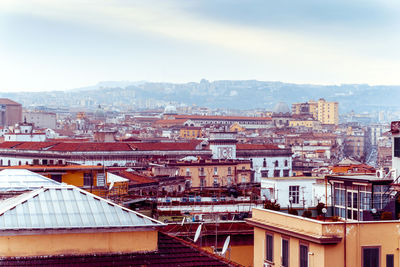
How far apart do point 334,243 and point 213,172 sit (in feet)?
186

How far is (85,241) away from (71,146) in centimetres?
7159

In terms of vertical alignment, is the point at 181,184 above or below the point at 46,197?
below

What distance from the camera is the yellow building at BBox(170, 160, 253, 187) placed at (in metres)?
70.7

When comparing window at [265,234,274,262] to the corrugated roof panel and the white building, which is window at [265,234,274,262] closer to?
the corrugated roof panel

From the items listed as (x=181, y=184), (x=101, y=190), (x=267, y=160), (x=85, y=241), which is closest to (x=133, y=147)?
(x=267, y=160)

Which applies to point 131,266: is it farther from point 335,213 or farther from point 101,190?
point 101,190

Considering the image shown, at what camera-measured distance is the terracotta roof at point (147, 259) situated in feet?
46.1

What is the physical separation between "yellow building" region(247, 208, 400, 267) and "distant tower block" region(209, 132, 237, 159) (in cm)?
7253

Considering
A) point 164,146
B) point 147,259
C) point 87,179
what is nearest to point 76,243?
point 147,259

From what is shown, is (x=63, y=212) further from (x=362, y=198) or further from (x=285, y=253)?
(x=362, y=198)

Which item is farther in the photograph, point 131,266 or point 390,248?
point 390,248

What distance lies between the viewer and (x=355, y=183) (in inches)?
774

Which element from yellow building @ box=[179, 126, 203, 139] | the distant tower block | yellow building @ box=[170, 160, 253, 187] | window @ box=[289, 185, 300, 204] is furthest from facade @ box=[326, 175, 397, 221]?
yellow building @ box=[179, 126, 203, 139]

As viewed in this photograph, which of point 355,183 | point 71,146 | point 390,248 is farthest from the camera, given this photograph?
point 71,146
